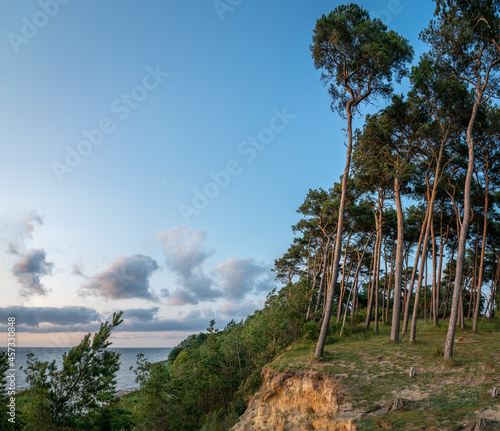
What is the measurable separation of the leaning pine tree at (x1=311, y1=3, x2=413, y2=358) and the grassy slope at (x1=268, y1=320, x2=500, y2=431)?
3448 mm

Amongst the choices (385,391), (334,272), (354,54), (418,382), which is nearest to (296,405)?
(385,391)

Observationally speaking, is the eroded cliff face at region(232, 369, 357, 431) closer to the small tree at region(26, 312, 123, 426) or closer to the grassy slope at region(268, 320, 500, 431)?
the grassy slope at region(268, 320, 500, 431)

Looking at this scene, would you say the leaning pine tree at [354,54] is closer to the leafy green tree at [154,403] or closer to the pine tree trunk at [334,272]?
the pine tree trunk at [334,272]

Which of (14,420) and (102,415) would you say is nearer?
(14,420)

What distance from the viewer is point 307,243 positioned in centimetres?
3928

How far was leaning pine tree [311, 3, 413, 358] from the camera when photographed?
18.0 metres

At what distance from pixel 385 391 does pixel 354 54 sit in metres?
16.0

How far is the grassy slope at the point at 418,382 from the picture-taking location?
31.0 ft

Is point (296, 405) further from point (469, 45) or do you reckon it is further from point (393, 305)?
point (469, 45)

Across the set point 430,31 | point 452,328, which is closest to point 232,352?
point 452,328

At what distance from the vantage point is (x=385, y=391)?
38.7 feet

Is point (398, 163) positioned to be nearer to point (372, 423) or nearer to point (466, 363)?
point (466, 363)

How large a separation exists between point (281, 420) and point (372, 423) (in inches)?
253

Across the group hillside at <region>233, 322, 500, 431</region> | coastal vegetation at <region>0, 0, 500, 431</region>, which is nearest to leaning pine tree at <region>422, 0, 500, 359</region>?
coastal vegetation at <region>0, 0, 500, 431</region>
